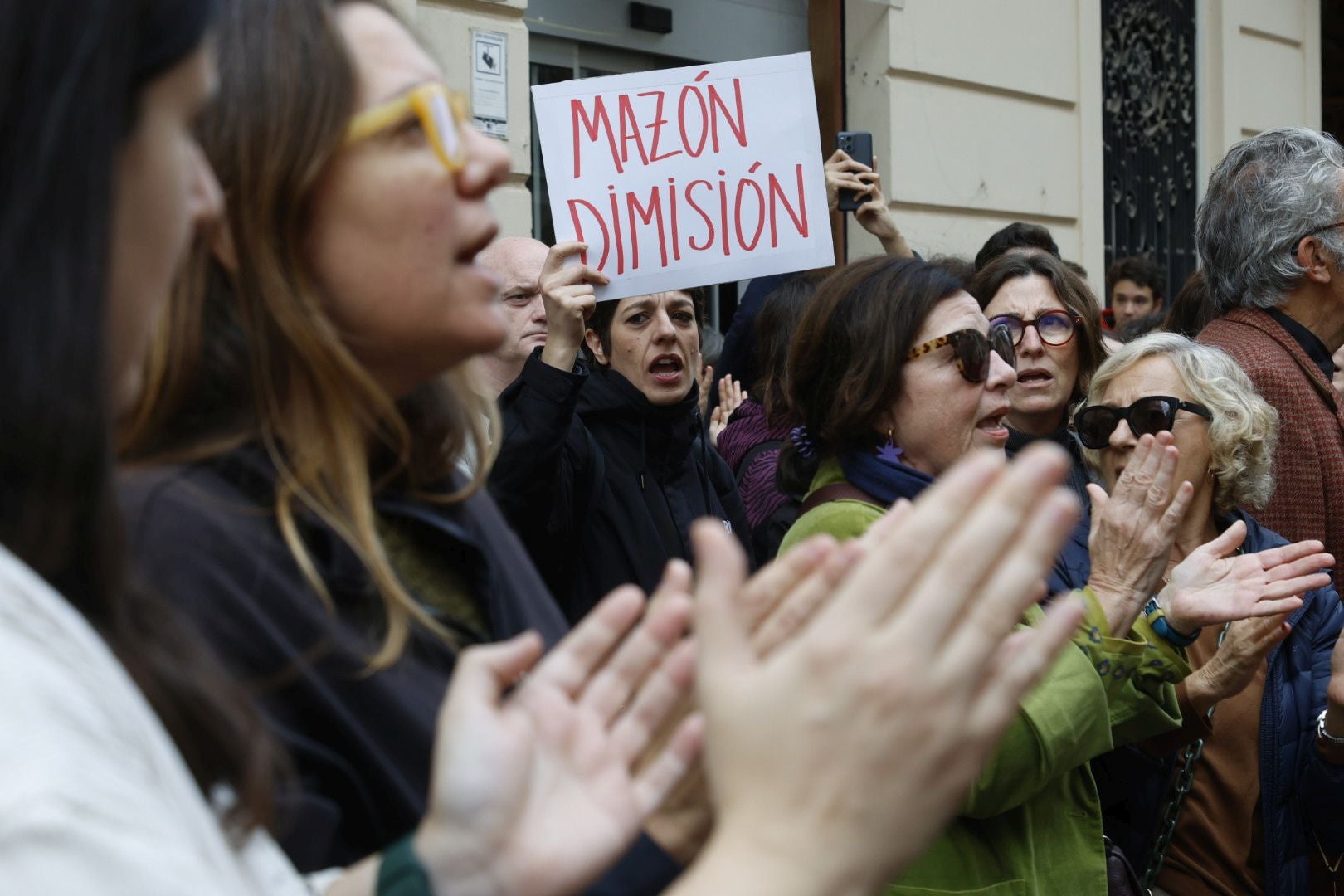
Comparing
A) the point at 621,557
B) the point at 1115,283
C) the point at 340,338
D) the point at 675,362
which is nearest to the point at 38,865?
the point at 340,338

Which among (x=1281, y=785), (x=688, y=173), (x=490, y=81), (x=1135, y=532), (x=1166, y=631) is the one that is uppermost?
(x=490, y=81)

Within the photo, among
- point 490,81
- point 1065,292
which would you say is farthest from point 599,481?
point 490,81

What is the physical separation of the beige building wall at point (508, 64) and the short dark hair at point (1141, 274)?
3.50m

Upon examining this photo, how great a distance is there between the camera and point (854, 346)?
295cm

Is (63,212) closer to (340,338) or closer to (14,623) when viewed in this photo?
(14,623)

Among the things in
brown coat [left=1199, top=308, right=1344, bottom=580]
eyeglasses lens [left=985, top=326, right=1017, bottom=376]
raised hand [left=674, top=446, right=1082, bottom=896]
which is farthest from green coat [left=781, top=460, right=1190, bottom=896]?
raised hand [left=674, top=446, right=1082, bottom=896]

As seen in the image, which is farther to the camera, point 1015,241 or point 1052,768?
point 1015,241

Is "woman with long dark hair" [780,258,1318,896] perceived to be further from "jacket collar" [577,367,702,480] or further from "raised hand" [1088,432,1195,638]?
"jacket collar" [577,367,702,480]

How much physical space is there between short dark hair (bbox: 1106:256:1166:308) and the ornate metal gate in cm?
88

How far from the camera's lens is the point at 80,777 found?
0.74m

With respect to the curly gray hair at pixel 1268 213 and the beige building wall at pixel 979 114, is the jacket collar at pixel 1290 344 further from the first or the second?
the beige building wall at pixel 979 114

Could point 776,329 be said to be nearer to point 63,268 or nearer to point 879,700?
point 879,700

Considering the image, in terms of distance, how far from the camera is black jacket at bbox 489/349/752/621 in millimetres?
3252

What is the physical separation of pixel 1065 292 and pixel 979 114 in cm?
379
